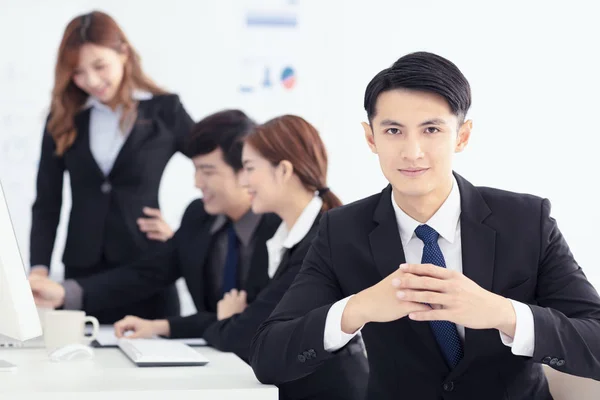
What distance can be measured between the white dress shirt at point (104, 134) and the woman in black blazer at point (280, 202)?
135 cm

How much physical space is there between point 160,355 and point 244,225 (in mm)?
1095

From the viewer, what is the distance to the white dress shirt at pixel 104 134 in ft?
13.1

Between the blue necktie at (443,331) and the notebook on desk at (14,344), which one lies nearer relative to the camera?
the blue necktie at (443,331)

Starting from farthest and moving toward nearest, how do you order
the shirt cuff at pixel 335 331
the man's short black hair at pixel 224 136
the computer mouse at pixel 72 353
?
the man's short black hair at pixel 224 136 < the computer mouse at pixel 72 353 < the shirt cuff at pixel 335 331

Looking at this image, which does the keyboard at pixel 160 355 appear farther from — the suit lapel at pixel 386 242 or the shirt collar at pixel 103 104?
the shirt collar at pixel 103 104

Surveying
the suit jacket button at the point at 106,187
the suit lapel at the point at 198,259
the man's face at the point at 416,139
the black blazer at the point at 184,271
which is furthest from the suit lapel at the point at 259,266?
the suit jacket button at the point at 106,187

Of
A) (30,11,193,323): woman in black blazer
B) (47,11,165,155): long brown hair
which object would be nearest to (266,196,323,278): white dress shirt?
(30,11,193,323): woman in black blazer

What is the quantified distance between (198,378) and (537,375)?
75 cm

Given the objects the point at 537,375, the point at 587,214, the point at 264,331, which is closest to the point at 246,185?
the point at 264,331

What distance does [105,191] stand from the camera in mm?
3975

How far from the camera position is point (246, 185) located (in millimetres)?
2840

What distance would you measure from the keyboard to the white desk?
26 millimetres

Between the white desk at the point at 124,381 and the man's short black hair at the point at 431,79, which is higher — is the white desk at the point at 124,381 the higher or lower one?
the lower one

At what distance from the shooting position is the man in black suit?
5.67 feet
